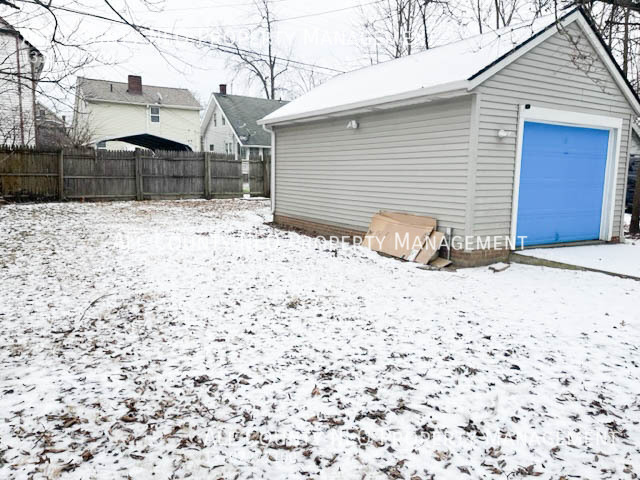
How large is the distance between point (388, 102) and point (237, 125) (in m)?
19.6

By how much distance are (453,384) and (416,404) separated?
Result: 43 centimetres

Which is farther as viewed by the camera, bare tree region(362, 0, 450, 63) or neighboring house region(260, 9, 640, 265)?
bare tree region(362, 0, 450, 63)

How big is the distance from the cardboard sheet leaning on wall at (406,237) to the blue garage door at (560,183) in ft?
4.80

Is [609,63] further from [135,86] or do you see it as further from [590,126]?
[135,86]

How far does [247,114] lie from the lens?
1064 inches

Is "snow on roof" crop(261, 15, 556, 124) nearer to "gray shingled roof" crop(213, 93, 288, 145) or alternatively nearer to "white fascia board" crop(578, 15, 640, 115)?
"white fascia board" crop(578, 15, 640, 115)

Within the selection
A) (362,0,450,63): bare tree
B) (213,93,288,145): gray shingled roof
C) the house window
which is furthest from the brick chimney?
(362,0,450,63): bare tree

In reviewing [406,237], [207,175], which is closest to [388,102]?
[406,237]

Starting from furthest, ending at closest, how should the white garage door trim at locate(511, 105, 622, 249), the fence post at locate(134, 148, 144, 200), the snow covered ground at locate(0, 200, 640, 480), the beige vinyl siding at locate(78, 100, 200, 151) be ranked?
the beige vinyl siding at locate(78, 100, 200, 151), the fence post at locate(134, 148, 144, 200), the white garage door trim at locate(511, 105, 622, 249), the snow covered ground at locate(0, 200, 640, 480)

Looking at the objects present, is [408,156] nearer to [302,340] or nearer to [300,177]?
[300,177]

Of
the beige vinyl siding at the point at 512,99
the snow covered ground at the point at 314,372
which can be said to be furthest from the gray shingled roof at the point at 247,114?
the snow covered ground at the point at 314,372

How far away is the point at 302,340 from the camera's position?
161 inches

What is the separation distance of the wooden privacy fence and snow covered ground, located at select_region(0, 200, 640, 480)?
9.85 meters

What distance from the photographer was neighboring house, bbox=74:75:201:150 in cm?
2590
